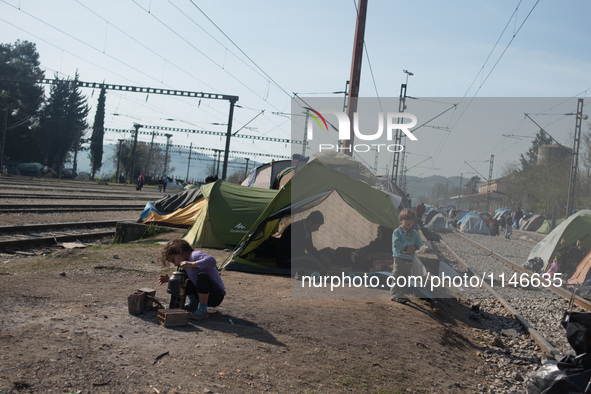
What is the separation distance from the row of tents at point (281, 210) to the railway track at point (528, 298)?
9.71 ft

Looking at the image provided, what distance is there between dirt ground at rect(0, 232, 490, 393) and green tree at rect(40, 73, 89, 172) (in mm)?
63419

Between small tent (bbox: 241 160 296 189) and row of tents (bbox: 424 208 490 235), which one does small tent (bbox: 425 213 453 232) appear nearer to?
row of tents (bbox: 424 208 490 235)

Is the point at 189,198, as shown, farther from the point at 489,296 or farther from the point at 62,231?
the point at 489,296

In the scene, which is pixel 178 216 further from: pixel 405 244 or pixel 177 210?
pixel 405 244

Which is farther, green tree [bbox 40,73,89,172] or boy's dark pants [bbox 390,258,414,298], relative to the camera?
green tree [bbox 40,73,89,172]

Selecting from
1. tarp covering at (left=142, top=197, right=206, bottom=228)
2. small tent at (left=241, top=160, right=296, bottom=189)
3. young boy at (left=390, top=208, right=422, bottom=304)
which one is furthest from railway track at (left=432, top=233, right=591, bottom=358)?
small tent at (left=241, top=160, right=296, bottom=189)

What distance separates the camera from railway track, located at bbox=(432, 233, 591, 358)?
812 cm

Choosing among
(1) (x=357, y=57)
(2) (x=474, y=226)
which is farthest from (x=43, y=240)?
(2) (x=474, y=226)

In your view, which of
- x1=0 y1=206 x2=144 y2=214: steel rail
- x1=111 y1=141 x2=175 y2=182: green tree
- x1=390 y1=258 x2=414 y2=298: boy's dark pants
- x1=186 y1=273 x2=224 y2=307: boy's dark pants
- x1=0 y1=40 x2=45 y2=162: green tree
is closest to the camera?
x1=186 y1=273 x2=224 y2=307: boy's dark pants

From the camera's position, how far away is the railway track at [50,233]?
11620 millimetres

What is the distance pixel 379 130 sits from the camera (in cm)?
1644

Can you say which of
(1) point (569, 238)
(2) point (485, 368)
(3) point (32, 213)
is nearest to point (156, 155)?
(3) point (32, 213)

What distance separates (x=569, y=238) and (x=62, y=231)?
14166 millimetres

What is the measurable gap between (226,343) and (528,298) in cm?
871
